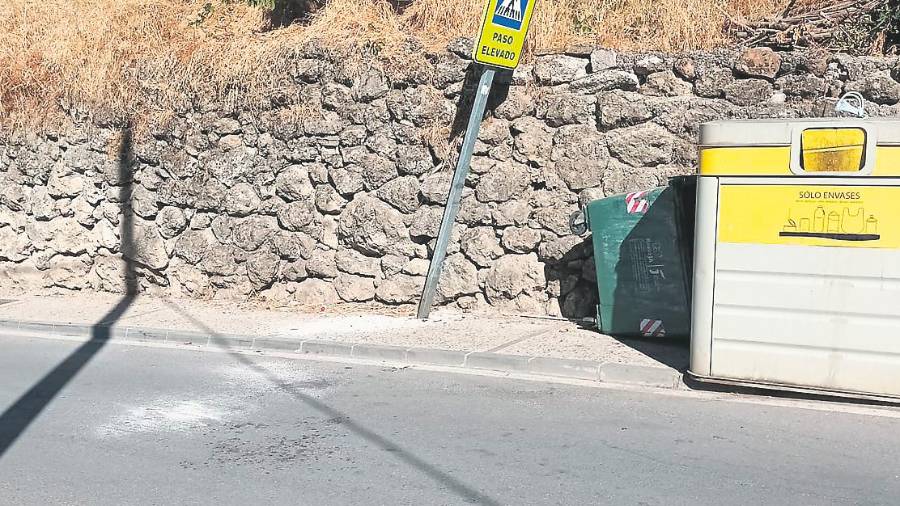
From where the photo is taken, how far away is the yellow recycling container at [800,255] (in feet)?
21.5

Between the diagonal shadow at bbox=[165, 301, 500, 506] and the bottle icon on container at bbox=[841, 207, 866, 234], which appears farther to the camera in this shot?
the bottle icon on container at bbox=[841, 207, 866, 234]

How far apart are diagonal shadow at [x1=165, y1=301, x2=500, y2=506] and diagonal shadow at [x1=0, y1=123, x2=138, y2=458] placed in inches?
61.3

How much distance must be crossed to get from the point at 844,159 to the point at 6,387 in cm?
672

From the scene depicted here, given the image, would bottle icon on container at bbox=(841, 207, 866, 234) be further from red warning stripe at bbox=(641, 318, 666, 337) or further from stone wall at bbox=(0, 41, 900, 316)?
stone wall at bbox=(0, 41, 900, 316)

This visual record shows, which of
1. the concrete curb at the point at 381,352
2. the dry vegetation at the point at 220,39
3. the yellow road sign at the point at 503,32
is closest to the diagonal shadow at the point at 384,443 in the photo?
the concrete curb at the point at 381,352

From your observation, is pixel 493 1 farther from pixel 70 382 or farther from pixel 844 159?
pixel 70 382

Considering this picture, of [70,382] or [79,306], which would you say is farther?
[79,306]

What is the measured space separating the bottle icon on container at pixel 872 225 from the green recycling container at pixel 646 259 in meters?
2.09

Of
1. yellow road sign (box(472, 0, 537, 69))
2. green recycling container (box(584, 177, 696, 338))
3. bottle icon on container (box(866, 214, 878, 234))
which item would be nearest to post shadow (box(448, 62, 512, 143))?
yellow road sign (box(472, 0, 537, 69))

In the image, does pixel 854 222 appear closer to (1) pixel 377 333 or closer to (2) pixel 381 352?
(2) pixel 381 352

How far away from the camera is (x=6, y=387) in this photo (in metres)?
7.78

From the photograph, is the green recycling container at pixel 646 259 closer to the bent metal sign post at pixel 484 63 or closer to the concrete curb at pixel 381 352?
the concrete curb at pixel 381 352

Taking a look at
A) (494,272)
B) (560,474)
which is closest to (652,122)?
(494,272)

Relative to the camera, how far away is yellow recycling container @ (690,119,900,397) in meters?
6.54
